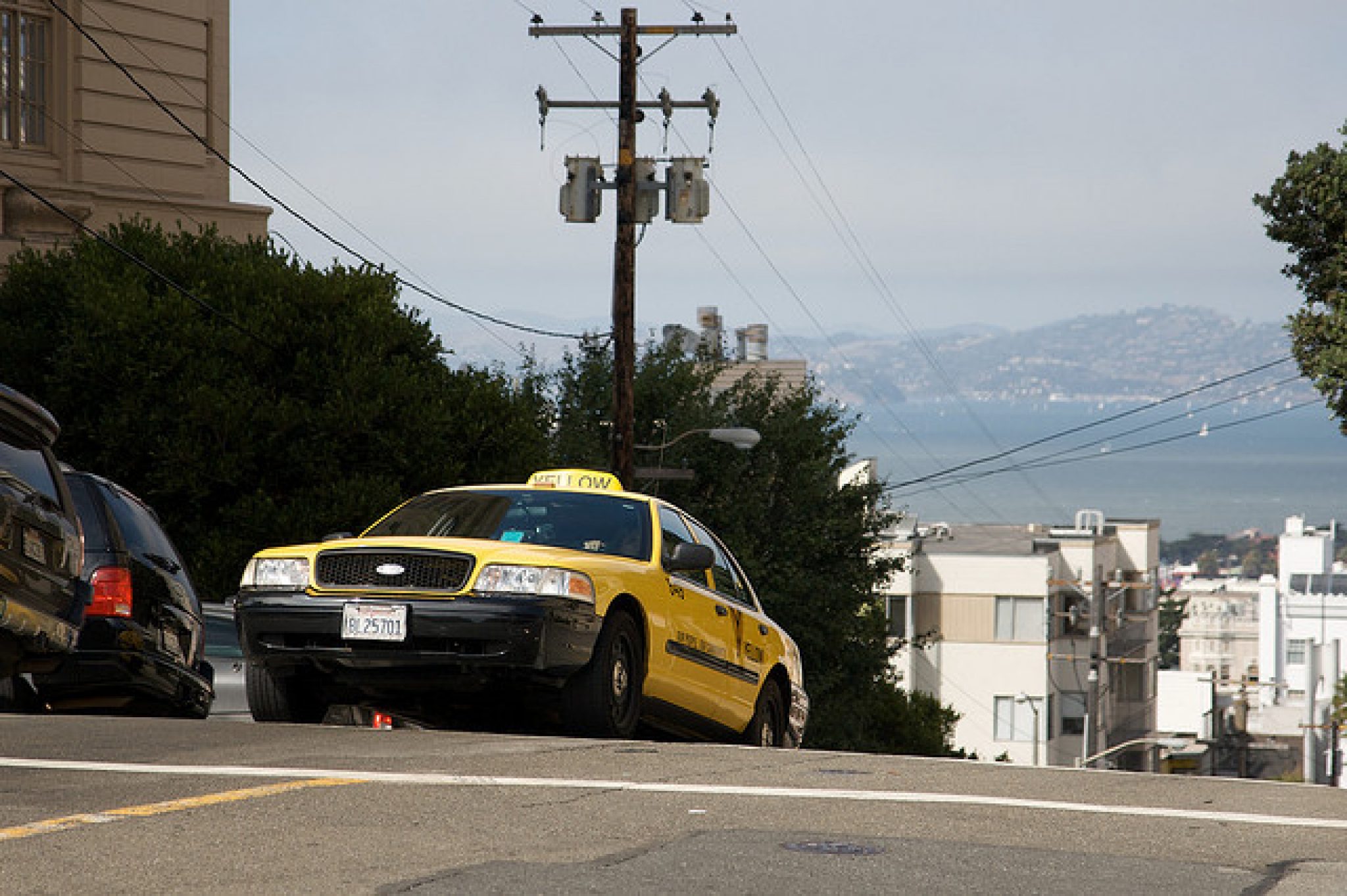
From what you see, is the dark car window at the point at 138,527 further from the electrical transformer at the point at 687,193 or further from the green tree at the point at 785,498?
the green tree at the point at 785,498

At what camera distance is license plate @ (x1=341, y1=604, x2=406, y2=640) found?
1123cm

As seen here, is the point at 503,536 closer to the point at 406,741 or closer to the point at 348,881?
the point at 406,741

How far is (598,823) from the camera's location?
7.56 meters

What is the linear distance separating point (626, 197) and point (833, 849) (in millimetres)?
24749

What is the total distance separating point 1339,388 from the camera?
80.7 ft

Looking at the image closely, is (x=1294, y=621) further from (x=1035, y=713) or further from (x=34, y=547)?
(x=34, y=547)

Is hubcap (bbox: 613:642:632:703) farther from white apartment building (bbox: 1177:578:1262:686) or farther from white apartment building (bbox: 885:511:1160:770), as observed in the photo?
white apartment building (bbox: 1177:578:1262:686)

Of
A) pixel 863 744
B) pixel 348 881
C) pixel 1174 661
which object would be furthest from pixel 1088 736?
pixel 1174 661

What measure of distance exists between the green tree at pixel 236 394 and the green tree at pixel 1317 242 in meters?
9.87

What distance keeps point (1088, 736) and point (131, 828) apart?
140 feet

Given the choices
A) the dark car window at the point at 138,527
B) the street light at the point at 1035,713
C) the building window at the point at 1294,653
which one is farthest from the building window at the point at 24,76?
the building window at the point at 1294,653

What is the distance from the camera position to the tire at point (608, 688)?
1158 centimetres

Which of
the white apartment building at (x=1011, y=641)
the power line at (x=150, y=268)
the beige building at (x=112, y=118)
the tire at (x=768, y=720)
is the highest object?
the beige building at (x=112, y=118)

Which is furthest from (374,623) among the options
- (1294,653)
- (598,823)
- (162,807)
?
(1294,653)
